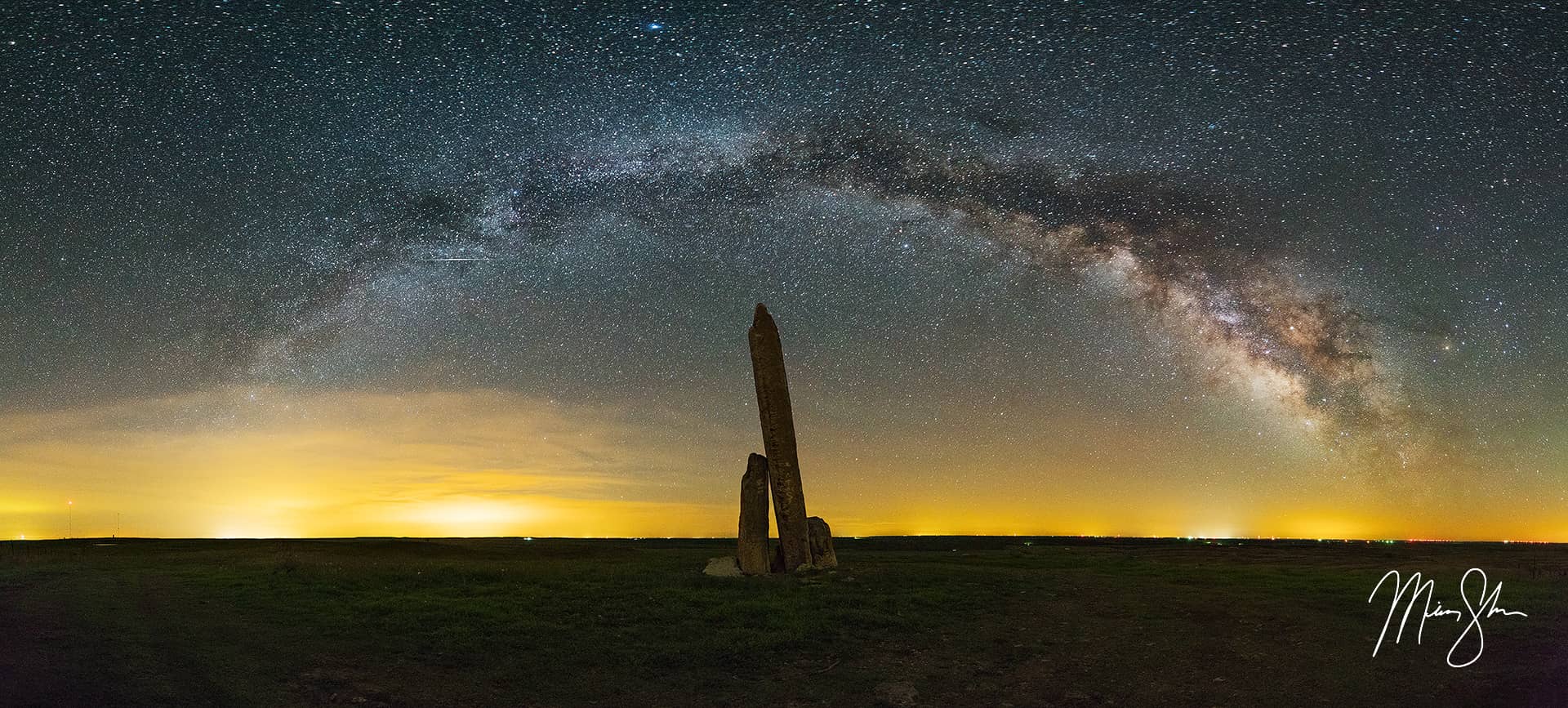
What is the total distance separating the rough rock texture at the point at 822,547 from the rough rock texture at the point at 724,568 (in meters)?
2.16

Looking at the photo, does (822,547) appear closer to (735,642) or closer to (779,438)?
(779,438)

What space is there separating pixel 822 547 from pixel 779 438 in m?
3.26

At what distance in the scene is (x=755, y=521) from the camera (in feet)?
91.1

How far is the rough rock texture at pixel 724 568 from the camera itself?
27219 mm

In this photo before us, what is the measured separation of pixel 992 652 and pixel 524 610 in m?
9.25

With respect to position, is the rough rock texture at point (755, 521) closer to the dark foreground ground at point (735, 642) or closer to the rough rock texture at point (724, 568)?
the rough rock texture at point (724, 568)

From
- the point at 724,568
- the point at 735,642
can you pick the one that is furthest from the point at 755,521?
the point at 735,642

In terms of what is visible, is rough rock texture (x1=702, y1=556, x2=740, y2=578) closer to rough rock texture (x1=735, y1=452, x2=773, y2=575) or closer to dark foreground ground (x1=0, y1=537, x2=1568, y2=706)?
rough rock texture (x1=735, y1=452, x2=773, y2=575)

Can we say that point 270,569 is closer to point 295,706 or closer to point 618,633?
point 618,633

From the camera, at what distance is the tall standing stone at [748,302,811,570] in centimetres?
2808

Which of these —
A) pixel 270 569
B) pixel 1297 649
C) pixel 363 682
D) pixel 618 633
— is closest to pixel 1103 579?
pixel 1297 649

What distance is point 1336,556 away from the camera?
4497 cm

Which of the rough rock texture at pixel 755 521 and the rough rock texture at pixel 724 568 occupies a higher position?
the rough rock texture at pixel 755 521

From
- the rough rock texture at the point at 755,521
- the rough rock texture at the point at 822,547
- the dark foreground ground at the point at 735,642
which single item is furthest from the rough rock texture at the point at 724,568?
the rough rock texture at the point at 822,547
